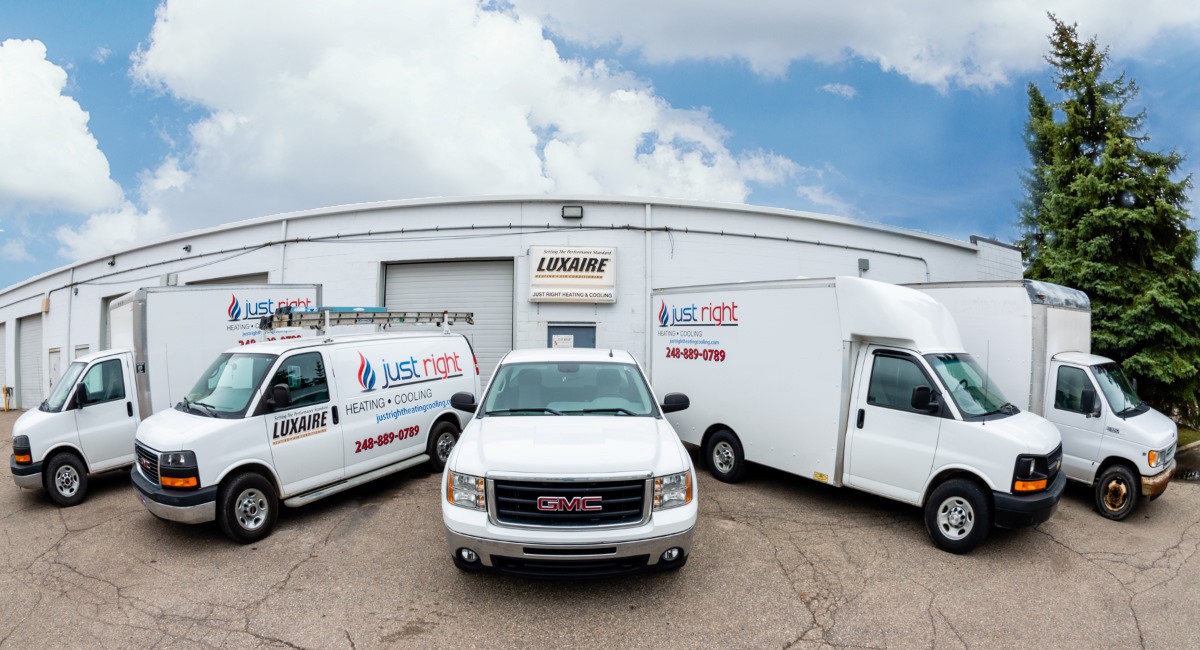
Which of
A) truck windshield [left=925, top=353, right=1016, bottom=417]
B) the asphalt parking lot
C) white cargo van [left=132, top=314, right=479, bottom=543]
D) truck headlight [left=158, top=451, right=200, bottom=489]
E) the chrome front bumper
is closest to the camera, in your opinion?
the chrome front bumper

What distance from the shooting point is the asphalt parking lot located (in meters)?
3.79

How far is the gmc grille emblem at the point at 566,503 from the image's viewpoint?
3.72 meters

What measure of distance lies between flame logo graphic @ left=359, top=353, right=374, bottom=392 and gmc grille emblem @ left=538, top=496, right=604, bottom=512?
12.7 feet

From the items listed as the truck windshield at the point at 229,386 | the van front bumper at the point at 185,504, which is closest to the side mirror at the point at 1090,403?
the truck windshield at the point at 229,386

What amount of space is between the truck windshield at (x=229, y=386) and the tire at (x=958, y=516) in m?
6.90

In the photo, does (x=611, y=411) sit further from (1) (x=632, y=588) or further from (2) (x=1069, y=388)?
(2) (x=1069, y=388)

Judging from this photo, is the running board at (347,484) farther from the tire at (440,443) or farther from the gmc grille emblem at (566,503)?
the gmc grille emblem at (566,503)

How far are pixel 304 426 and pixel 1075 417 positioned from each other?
906 cm

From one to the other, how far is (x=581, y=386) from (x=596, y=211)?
8.04m

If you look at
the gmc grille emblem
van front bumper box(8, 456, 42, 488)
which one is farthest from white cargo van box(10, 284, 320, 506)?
the gmc grille emblem

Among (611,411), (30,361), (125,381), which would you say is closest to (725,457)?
(611,411)

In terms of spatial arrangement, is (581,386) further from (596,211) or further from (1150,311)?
(1150,311)

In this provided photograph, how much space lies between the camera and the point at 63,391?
7109 mm

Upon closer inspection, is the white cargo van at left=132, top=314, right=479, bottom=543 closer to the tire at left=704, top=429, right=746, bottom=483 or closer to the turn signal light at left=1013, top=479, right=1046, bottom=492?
the tire at left=704, top=429, right=746, bottom=483
